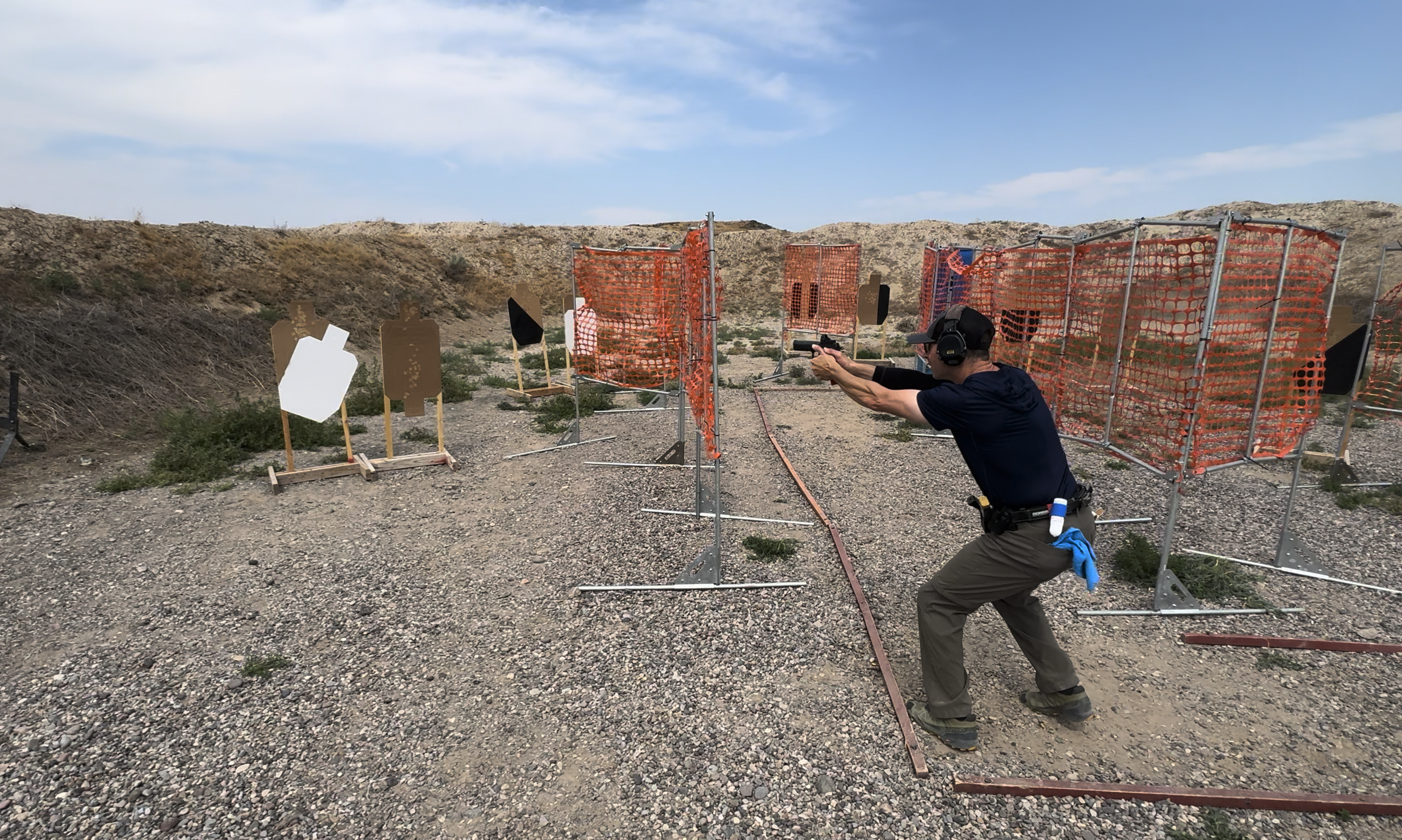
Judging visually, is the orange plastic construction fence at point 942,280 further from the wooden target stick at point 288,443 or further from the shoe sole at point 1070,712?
the wooden target stick at point 288,443

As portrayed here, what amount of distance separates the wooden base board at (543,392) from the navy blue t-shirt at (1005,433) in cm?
945

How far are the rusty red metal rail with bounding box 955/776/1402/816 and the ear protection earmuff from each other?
2.03 m

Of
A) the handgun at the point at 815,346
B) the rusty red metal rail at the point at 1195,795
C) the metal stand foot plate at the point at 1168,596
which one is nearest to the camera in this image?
the rusty red metal rail at the point at 1195,795

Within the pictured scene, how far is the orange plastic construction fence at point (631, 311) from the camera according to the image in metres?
8.47

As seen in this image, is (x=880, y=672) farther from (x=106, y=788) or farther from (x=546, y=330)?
(x=546, y=330)

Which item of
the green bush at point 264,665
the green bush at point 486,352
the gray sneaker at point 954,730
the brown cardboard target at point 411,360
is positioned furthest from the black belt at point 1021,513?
the green bush at point 486,352

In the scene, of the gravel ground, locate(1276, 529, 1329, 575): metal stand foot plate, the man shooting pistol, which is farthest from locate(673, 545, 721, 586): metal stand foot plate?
locate(1276, 529, 1329, 575): metal stand foot plate

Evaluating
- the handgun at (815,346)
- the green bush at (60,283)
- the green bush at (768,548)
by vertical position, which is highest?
the green bush at (60,283)

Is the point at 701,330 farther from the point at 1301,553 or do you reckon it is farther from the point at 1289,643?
the point at 1301,553

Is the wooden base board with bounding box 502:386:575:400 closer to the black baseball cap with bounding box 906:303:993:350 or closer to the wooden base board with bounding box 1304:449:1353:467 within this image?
the black baseball cap with bounding box 906:303:993:350

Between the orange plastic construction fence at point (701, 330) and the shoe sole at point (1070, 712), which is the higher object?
the orange plastic construction fence at point (701, 330)

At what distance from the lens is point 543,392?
12.3 metres

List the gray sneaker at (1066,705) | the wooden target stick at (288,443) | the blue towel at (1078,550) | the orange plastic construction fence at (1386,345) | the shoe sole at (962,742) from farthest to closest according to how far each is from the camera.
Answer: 1. the wooden target stick at (288,443)
2. the orange plastic construction fence at (1386,345)
3. the gray sneaker at (1066,705)
4. the shoe sole at (962,742)
5. the blue towel at (1078,550)

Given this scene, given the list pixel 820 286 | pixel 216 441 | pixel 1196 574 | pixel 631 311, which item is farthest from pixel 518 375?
pixel 1196 574
